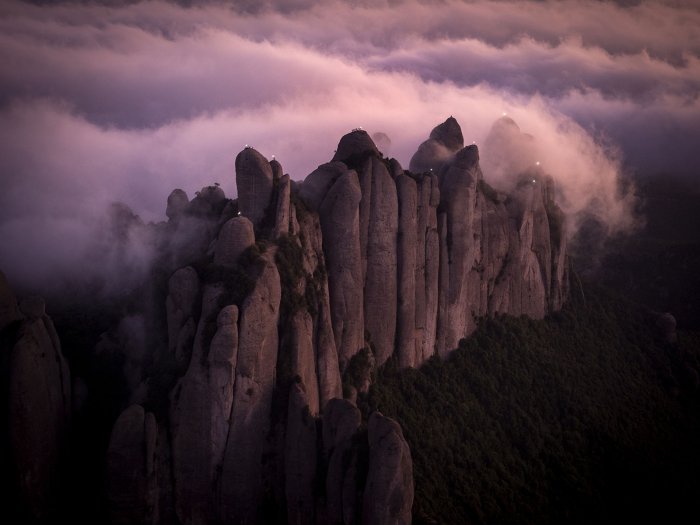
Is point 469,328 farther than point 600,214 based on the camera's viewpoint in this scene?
No

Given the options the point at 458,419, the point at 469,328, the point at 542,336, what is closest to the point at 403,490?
the point at 458,419

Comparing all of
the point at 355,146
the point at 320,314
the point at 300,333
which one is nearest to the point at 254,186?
the point at 320,314

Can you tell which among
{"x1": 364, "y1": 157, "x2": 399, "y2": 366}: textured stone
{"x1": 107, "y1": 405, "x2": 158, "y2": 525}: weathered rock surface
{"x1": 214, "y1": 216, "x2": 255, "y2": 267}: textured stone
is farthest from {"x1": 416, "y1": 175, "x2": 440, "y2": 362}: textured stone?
{"x1": 107, "y1": 405, "x2": 158, "y2": 525}: weathered rock surface

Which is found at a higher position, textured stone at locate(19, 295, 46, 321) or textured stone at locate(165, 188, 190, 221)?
textured stone at locate(165, 188, 190, 221)

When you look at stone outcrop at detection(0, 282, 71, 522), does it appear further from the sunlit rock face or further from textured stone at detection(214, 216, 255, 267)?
textured stone at detection(214, 216, 255, 267)

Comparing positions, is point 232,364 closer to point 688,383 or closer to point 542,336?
point 542,336

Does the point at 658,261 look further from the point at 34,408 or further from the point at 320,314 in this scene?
the point at 34,408

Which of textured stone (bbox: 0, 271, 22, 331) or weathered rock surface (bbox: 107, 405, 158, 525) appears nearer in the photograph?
weathered rock surface (bbox: 107, 405, 158, 525)
